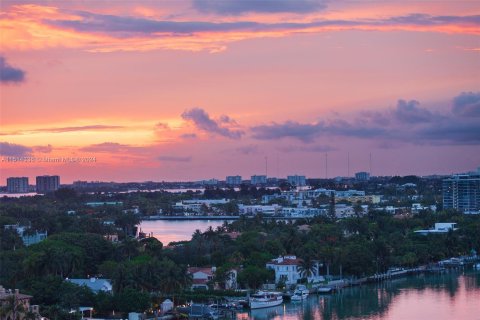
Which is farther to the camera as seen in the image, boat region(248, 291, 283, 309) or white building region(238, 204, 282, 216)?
white building region(238, 204, 282, 216)

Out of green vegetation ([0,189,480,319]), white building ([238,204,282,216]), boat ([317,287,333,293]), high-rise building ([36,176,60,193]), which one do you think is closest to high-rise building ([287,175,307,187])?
high-rise building ([36,176,60,193])

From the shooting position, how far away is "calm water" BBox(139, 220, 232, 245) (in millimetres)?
57559

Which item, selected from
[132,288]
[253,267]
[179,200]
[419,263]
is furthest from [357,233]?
[179,200]

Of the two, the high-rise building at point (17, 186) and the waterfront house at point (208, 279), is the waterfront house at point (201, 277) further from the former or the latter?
the high-rise building at point (17, 186)

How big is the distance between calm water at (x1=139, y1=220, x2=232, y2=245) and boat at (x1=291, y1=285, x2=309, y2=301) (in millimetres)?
20811

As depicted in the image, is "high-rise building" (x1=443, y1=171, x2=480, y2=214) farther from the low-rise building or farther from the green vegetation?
the low-rise building

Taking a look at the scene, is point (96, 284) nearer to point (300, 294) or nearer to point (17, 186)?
point (300, 294)

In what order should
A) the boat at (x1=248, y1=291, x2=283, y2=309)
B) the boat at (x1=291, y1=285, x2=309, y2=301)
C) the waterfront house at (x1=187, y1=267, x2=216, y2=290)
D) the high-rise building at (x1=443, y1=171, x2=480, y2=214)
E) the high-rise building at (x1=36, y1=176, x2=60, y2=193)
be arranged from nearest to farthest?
the boat at (x1=248, y1=291, x2=283, y2=309)
the boat at (x1=291, y1=285, x2=309, y2=301)
the waterfront house at (x1=187, y1=267, x2=216, y2=290)
the high-rise building at (x1=443, y1=171, x2=480, y2=214)
the high-rise building at (x1=36, y1=176, x2=60, y2=193)

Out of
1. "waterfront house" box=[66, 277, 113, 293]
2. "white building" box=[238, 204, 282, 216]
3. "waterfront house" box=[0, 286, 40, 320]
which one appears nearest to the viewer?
"waterfront house" box=[0, 286, 40, 320]

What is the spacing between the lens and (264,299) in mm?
27953

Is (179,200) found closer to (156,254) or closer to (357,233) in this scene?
(357,233)

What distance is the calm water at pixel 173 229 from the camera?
2266 inches

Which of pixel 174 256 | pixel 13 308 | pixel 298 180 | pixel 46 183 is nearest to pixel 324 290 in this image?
pixel 174 256

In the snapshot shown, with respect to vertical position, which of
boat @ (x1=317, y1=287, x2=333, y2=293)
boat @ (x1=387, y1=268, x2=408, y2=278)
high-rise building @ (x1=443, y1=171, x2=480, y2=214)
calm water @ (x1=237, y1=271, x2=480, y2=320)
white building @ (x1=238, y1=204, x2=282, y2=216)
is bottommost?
calm water @ (x1=237, y1=271, x2=480, y2=320)
